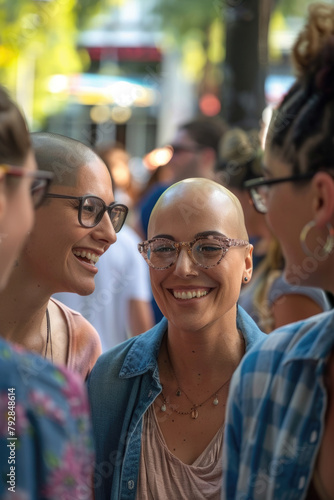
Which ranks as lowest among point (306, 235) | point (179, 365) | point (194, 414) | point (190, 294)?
point (194, 414)

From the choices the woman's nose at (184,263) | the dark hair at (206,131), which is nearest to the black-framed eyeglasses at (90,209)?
the woman's nose at (184,263)

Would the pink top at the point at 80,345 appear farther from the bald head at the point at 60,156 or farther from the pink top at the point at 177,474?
the bald head at the point at 60,156

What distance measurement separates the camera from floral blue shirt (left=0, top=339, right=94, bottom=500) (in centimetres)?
138

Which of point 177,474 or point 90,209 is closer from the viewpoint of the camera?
point 177,474

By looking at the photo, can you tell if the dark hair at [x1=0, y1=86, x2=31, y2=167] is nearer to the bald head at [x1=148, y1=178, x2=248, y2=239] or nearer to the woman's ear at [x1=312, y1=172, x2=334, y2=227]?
the woman's ear at [x1=312, y1=172, x2=334, y2=227]

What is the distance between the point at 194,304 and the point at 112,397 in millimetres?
410

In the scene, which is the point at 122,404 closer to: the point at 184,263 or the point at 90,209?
the point at 184,263

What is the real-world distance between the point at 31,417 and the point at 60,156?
137 cm

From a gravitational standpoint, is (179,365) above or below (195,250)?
below

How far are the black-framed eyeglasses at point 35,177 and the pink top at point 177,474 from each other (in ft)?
3.23

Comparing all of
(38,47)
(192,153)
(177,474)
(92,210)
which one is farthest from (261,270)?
(38,47)

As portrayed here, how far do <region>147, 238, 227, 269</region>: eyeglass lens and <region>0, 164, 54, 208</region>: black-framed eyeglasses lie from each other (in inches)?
29.7

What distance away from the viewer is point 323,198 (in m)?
1.83

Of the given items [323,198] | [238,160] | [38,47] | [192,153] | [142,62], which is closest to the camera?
[323,198]
